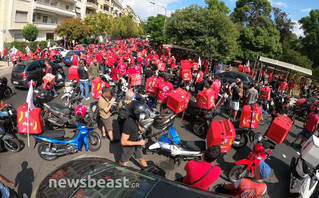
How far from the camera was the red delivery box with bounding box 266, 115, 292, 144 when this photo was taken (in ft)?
17.7

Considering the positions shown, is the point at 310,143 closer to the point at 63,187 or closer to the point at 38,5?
the point at 63,187

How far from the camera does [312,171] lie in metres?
4.43

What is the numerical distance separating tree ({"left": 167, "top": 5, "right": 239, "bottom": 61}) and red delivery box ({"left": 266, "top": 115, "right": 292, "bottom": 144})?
13.6m

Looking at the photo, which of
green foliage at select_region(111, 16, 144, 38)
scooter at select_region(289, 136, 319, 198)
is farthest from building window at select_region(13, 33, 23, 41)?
scooter at select_region(289, 136, 319, 198)

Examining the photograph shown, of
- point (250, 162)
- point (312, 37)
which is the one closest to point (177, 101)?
point (250, 162)

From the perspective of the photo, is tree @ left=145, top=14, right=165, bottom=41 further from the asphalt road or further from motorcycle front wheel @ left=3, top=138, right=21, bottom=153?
motorcycle front wheel @ left=3, top=138, right=21, bottom=153

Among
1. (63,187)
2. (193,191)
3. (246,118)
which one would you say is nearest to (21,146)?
(63,187)

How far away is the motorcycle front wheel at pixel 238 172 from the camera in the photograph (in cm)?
466

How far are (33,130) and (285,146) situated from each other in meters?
7.94

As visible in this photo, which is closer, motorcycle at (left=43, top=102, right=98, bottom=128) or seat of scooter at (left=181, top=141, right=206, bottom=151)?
seat of scooter at (left=181, top=141, right=206, bottom=151)

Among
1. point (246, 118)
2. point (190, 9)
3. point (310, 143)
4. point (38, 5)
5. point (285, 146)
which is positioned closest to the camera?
point (310, 143)

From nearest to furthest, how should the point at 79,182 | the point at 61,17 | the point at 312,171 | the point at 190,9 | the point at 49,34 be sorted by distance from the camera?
1. the point at 79,182
2. the point at 312,171
3. the point at 190,9
4. the point at 49,34
5. the point at 61,17

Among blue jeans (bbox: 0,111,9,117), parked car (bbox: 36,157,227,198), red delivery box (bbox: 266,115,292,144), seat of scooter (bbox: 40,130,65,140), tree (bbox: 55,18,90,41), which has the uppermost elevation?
tree (bbox: 55,18,90,41)

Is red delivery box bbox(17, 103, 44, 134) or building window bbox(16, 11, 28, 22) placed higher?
building window bbox(16, 11, 28, 22)
